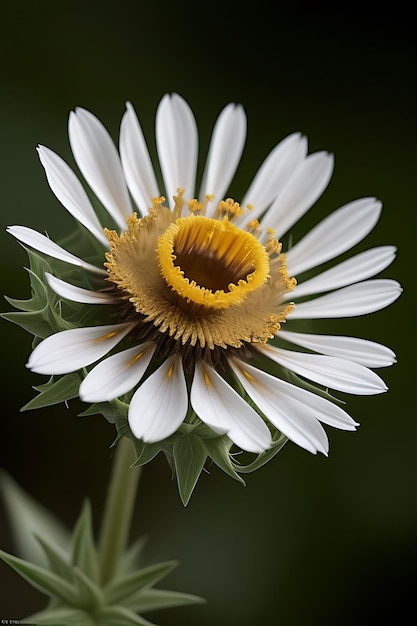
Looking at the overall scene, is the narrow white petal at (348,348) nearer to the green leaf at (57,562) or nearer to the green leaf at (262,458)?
the green leaf at (262,458)

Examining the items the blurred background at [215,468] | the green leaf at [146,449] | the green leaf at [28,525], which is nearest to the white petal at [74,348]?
the green leaf at [146,449]

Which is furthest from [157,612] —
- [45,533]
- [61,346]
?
[61,346]

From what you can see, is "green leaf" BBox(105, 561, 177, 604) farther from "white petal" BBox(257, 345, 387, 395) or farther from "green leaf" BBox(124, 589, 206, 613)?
"white petal" BBox(257, 345, 387, 395)

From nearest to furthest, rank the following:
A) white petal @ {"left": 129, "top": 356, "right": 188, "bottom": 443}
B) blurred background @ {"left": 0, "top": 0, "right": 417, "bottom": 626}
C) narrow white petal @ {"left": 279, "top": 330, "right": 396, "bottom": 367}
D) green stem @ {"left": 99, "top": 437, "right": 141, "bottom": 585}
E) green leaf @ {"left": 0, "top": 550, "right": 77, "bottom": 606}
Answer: white petal @ {"left": 129, "top": 356, "right": 188, "bottom": 443} → green leaf @ {"left": 0, "top": 550, "right": 77, "bottom": 606} → narrow white petal @ {"left": 279, "top": 330, "right": 396, "bottom": 367} → green stem @ {"left": 99, "top": 437, "right": 141, "bottom": 585} → blurred background @ {"left": 0, "top": 0, "right": 417, "bottom": 626}

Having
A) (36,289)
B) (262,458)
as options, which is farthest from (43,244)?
(262,458)

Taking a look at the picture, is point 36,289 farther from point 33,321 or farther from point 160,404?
point 160,404

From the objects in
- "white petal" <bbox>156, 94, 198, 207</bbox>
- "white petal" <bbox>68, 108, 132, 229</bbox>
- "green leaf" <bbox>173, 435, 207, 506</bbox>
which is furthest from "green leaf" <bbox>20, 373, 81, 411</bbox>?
"white petal" <bbox>156, 94, 198, 207</bbox>
